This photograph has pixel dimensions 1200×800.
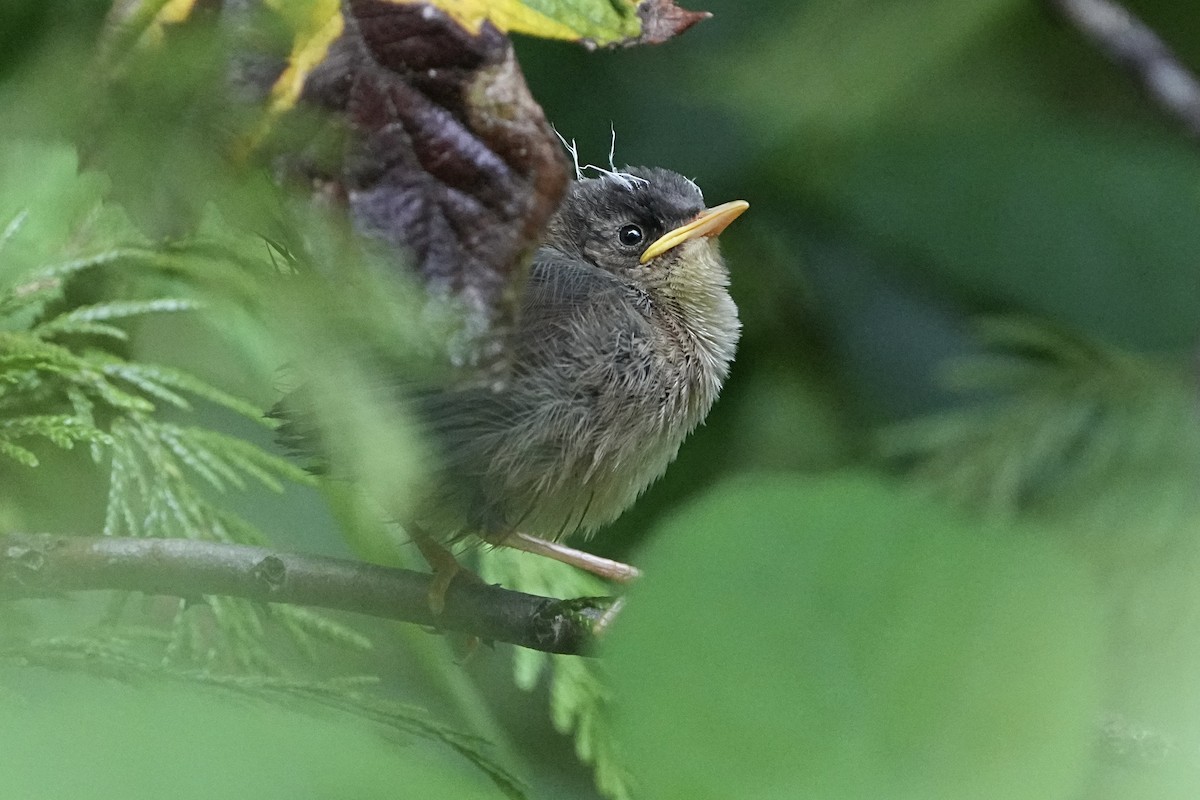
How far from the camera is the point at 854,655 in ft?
0.82

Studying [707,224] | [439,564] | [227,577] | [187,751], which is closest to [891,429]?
[707,224]

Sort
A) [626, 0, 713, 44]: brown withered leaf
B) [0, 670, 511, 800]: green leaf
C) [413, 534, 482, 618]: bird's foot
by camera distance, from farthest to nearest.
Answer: [413, 534, 482, 618]: bird's foot
[626, 0, 713, 44]: brown withered leaf
[0, 670, 511, 800]: green leaf

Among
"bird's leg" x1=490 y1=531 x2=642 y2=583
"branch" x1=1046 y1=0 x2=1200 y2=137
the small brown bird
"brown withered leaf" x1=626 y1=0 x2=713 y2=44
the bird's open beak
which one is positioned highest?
"brown withered leaf" x1=626 y1=0 x2=713 y2=44

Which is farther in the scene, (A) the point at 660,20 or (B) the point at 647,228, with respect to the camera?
(B) the point at 647,228

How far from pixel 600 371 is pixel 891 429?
180mm

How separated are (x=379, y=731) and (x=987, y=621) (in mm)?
150

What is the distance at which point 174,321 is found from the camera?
1.42 ft

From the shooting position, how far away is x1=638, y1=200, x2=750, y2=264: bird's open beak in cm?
59

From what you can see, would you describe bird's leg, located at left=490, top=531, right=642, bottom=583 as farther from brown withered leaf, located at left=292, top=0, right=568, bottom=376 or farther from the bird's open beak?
brown withered leaf, located at left=292, top=0, right=568, bottom=376

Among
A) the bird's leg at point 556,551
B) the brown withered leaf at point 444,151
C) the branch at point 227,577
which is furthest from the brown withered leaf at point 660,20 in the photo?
the bird's leg at point 556,551

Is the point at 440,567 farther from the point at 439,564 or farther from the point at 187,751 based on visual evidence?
the point at 187,751

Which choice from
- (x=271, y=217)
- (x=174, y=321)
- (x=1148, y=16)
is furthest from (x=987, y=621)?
(x=1148, y=16)

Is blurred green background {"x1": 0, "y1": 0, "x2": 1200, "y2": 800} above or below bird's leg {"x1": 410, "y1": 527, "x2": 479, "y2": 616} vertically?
above

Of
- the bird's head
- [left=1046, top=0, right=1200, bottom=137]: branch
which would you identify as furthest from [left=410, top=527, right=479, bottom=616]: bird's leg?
[left=1046, top=0, right=1200, bottom=137]: branch
